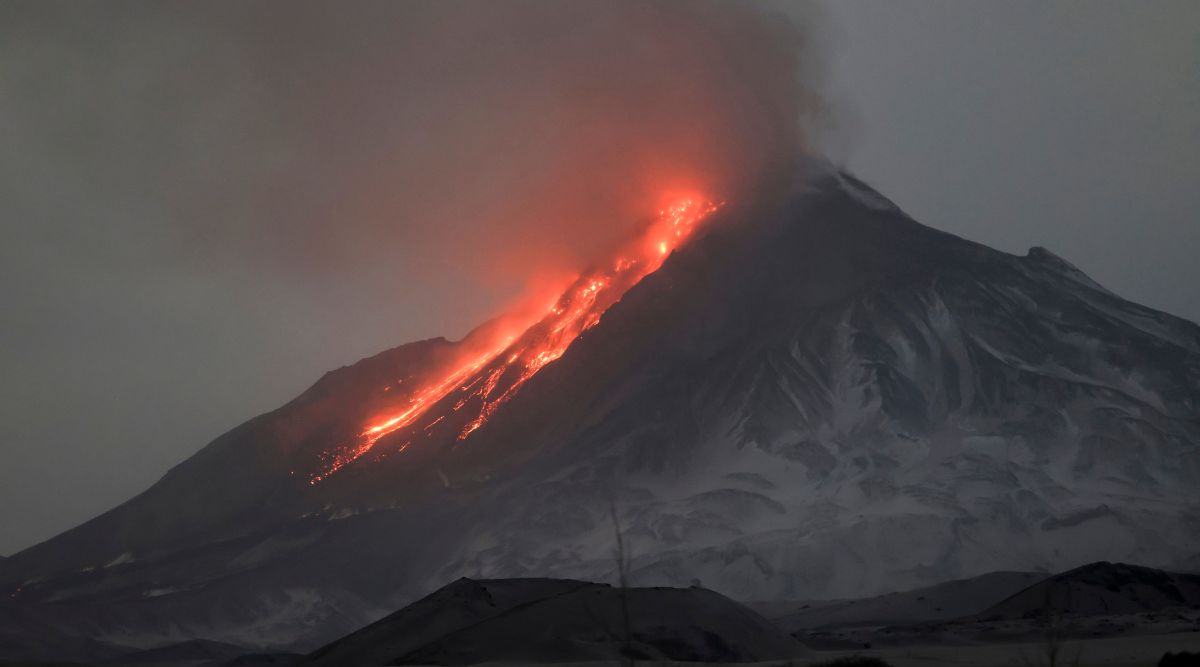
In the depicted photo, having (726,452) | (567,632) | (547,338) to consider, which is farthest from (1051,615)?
(547,338)

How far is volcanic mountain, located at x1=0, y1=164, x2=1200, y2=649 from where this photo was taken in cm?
9650

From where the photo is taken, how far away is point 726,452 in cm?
10856

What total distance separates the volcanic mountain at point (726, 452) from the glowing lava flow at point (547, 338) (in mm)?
324

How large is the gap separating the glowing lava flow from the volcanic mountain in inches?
12.7

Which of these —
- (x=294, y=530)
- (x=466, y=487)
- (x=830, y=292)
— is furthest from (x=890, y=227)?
(x=294, y=530)

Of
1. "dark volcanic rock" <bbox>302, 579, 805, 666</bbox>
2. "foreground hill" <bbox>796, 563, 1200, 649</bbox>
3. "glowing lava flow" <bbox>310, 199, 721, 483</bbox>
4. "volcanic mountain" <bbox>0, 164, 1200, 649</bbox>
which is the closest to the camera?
"dark volcanic rock" <bbox>302, 579, 805, 666</bbox>

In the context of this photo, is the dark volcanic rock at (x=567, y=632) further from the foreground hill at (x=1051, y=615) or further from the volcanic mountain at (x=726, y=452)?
the volcanic mountain at (x=726, y=452)

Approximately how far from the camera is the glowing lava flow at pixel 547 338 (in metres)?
124

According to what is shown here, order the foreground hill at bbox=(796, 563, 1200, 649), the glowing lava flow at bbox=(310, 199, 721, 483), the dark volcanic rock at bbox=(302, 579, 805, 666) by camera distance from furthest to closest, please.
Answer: the glowing lava flow at bbox=(310, 199, 721, 483)
the foreground hill at bbox=(796, 563, 1200, 649)
the dark volcanic rock at bbox=(302, 579, 805, 666)

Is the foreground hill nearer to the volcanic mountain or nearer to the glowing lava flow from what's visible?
the volcanic mountain

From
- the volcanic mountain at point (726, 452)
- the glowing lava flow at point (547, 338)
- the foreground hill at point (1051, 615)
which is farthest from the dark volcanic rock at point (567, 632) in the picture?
the glowing lava flow at point (547, 338)

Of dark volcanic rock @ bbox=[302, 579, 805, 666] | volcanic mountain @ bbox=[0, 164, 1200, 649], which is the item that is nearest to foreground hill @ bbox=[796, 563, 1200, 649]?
dark volcanic rock @ bbox=[302, 579, 805, 666]

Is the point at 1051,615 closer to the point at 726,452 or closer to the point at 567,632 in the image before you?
the point at 567,632

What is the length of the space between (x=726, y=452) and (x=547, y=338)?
24.2 meters
